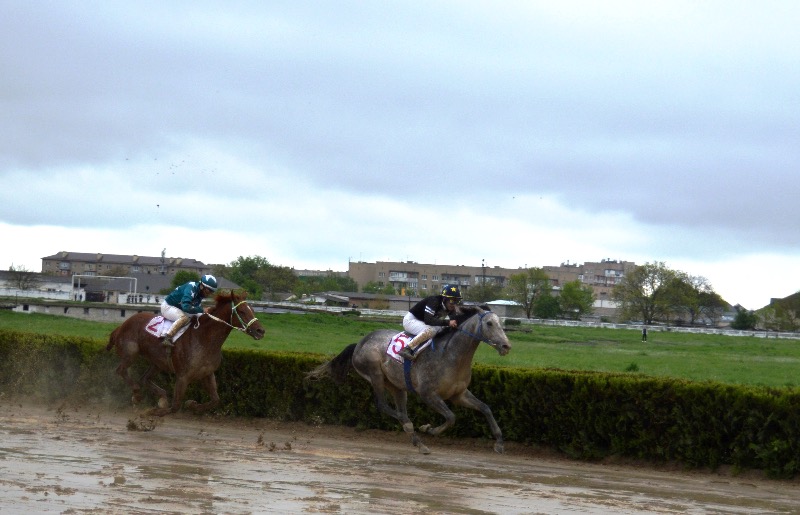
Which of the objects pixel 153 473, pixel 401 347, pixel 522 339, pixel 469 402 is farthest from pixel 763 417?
pixel 522 339

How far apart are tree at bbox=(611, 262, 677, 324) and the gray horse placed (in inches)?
3360

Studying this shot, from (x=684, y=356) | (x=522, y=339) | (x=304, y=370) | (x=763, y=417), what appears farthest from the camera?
(x=522, y=339)

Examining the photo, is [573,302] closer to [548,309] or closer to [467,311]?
[548,309]

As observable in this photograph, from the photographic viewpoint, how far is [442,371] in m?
11.3

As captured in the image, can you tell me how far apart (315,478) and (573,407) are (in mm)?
3839

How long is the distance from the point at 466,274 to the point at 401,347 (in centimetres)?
16122

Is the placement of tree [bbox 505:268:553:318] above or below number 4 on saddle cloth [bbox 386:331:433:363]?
above

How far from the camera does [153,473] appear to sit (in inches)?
327

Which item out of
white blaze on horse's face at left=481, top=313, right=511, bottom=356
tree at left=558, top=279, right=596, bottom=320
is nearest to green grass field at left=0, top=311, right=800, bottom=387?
white blaze on horse's face at left=481, top=313, right=511, bottom=356

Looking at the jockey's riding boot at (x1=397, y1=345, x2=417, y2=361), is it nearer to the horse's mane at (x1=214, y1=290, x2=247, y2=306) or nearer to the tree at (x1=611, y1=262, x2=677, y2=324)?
the horse's mane at (x1=214, y1=290, x2=247, y2=306)

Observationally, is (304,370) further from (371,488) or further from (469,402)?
(371,488)

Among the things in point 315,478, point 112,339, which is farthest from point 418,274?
point 315,478

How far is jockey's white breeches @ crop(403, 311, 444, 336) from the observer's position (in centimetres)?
1171

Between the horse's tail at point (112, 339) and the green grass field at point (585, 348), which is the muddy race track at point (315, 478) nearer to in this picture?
the horse's tail at point (112, 339)
